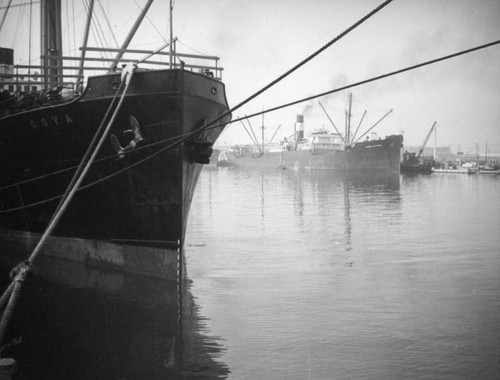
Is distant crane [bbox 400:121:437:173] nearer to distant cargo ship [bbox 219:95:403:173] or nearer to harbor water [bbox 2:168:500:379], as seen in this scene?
distant cargo ship [bbox 219:95:403:173]

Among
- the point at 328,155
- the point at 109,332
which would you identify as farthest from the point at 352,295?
the point at 328,155

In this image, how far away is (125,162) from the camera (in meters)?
10.4

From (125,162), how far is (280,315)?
15.4ft

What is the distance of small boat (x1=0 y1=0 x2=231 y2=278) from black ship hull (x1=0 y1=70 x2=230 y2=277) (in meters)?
0.02

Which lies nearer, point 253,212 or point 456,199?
point 253,212

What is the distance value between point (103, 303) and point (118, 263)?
2.06m

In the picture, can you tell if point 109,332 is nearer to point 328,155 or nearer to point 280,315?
point 280,315

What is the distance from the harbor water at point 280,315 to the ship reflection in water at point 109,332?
18mm

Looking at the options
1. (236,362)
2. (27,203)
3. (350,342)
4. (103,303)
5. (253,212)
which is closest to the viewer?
(236,362)

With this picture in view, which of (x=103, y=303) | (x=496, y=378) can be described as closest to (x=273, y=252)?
(x=103, y=303)

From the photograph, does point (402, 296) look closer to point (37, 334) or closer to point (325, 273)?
point (325, 273)

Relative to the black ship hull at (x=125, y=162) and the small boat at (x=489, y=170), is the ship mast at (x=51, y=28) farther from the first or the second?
the small boat at (x=489, y=170)

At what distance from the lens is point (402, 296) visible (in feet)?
30.3

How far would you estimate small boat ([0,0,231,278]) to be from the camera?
9836mm
